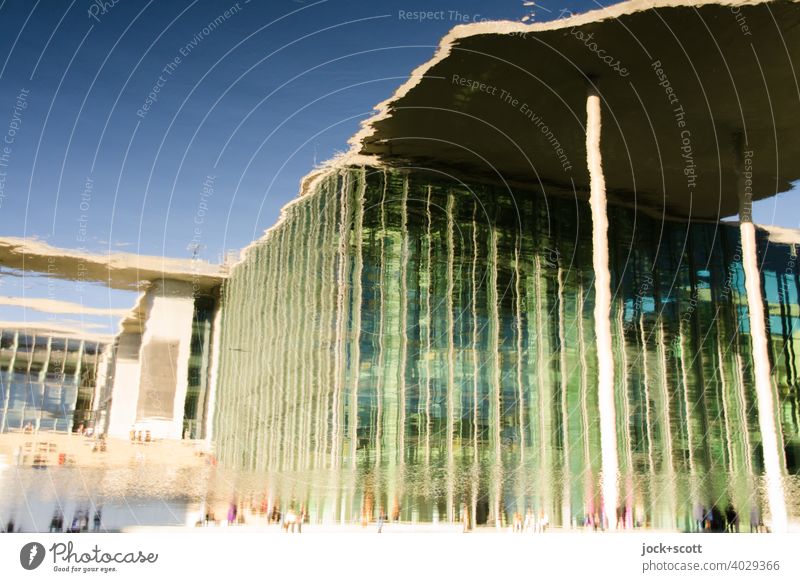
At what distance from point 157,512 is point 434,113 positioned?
4.99 meters

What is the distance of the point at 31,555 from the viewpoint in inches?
215

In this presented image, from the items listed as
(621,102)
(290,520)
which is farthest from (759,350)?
(290,520)

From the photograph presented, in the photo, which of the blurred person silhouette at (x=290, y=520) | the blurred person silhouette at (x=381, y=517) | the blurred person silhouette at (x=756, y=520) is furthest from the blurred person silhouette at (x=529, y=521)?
the blurred person silhouette at (x=290, y=520)

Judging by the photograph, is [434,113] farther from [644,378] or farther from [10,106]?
[644,378]

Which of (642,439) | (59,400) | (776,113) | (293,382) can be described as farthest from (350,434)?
(776,113)

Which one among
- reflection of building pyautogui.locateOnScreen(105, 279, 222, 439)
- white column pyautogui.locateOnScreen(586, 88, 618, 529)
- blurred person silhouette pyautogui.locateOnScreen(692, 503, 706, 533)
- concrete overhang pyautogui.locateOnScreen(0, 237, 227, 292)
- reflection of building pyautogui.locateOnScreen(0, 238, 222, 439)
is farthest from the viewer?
blurred person silhouette pyautogui.locateOnScreen(692, 503, 706, 533)

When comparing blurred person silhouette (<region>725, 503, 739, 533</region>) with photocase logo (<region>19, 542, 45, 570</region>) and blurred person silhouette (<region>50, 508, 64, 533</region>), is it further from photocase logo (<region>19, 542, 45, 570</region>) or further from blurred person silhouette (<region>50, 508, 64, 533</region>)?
photocase logo (<region>19, 542, 45, 570</region>)

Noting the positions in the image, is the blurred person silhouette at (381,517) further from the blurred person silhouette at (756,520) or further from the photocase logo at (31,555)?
the blurred person silhouette at (756,520)

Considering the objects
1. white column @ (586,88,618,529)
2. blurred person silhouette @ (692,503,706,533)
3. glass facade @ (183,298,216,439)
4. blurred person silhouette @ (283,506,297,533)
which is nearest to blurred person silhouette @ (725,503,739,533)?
blurred person silhouette @ (692,503,706,533)

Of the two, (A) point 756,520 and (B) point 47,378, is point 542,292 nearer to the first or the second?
(A) point 756,520

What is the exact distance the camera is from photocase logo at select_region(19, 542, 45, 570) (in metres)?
5.43

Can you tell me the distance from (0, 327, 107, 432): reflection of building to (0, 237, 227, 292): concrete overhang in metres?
0.56

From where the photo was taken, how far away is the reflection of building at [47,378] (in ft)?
23.2

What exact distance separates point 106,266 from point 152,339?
0.86 metres
